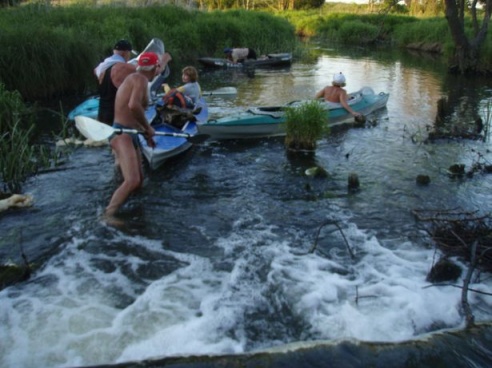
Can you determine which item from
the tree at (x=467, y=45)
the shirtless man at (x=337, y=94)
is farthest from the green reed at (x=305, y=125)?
the tree at (x=467, y=45)

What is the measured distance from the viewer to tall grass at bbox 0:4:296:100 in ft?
34.9

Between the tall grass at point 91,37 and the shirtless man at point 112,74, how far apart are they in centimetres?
497

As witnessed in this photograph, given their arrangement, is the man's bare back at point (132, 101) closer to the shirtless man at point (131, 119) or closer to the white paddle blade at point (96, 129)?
the shirtless man at point (131, 119)

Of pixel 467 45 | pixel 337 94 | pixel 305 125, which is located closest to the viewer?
pixel 305 125

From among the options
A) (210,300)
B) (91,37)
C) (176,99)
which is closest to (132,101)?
(210,300)

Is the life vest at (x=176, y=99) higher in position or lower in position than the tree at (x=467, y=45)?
lower

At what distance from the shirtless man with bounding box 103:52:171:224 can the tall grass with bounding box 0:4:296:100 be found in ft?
20.7

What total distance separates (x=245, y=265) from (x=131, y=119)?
222cm

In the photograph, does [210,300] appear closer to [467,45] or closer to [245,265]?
[245,265]

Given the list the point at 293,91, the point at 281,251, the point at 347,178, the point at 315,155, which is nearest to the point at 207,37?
the point at 293,91

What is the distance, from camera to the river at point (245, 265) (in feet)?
11.5

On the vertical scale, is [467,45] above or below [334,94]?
above

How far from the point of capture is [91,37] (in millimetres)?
13445

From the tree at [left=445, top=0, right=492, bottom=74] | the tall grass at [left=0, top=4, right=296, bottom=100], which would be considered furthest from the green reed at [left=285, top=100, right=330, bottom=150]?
the tree at [left=445, top=0, right=492, bottom=74]
